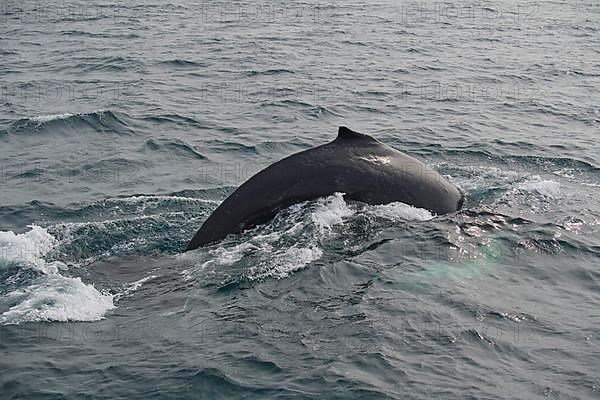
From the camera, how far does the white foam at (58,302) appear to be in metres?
9.56

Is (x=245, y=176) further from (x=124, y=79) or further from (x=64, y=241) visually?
(x=124, y=79)

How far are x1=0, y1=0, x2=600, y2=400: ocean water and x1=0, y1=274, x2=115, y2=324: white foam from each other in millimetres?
32

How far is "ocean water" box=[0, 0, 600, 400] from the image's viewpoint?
334 inches

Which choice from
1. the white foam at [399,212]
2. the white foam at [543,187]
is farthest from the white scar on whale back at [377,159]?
the white foam at [543,187]

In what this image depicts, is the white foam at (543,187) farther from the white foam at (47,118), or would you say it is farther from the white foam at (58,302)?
the white foam at (47,118)

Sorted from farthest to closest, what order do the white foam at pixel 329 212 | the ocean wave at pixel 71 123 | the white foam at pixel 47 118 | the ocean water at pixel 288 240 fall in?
the white foam at pixel 47 118
the ocean wave at pixel 71 123
the white foam at pixel 329 212
the ocean water at pixel 288 240

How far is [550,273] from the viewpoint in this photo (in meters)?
11.2

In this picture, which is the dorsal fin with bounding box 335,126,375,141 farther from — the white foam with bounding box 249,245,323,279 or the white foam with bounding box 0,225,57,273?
the white foam with bounding box 0,225,57,273

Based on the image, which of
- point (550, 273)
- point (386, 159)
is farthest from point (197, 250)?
point (550, 273)

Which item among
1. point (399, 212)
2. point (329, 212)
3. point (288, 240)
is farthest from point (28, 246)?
point (399, 212)

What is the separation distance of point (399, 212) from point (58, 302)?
14.6 ft

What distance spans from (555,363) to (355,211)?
363 centimetres

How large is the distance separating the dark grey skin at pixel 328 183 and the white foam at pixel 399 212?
59 millimetres

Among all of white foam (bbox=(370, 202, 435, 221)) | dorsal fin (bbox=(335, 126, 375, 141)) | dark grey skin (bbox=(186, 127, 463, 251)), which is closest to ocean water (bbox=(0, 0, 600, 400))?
white foam (bbox=(370, 202, 435, 221))
